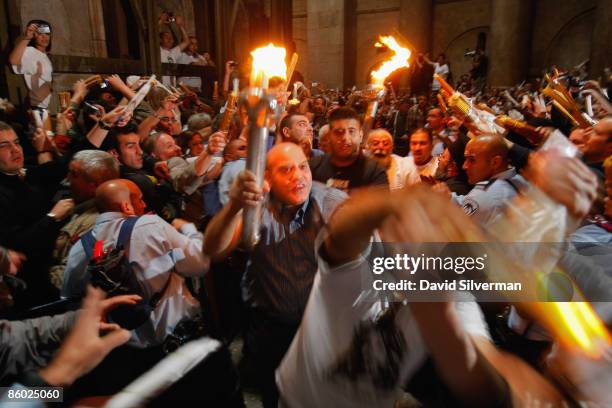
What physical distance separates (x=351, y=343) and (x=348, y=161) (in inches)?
114

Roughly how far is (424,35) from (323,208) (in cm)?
2139

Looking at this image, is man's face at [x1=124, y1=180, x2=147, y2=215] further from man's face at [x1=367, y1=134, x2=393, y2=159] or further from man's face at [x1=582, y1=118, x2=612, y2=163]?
man's face at [x1=582, y1=118, x2=612, y2=163]

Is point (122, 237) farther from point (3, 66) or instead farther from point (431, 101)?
point (431, 101)

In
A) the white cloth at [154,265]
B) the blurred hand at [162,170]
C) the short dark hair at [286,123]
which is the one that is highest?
the short dark hair at [286,123]

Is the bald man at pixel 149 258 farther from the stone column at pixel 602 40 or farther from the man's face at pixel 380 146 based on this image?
the stone column at pixel 602 40

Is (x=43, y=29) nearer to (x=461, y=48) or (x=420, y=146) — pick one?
(x=420, y=146)

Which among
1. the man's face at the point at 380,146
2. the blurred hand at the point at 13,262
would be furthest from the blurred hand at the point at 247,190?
the man's face at the point at 380,146

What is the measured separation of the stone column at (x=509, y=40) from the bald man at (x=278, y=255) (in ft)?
59.0

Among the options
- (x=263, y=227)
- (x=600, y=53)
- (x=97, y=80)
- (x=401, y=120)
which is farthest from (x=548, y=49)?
(x=263, y=227)

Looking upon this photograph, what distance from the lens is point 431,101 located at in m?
13.5

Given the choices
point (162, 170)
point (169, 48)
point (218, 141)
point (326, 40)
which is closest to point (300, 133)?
point (218, 141)

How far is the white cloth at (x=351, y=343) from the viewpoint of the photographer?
111 cm

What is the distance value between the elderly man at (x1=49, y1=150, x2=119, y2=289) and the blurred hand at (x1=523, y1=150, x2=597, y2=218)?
2608 mm

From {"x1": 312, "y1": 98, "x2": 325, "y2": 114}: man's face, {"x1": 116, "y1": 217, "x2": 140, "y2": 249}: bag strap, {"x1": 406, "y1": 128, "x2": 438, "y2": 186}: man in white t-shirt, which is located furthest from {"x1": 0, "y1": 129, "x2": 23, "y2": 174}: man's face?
{"x1": 312, "y1": 98, "x2": 325, "y2": 114}: man's face
